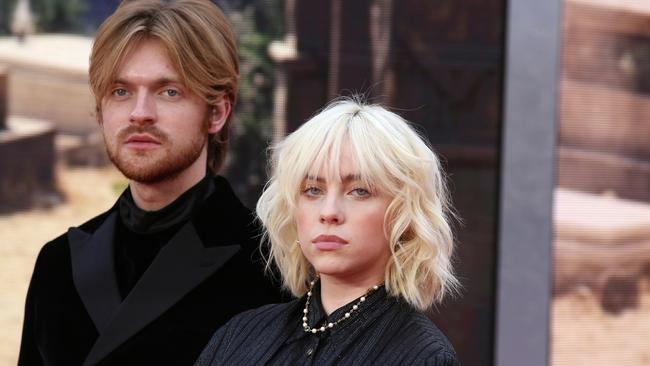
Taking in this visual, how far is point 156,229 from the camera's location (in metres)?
3.17

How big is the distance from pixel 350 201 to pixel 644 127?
4.74m

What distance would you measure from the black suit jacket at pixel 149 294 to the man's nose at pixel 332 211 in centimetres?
68

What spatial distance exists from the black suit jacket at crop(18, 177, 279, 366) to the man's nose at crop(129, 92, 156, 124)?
13.0 inches

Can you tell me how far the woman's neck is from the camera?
247 cm

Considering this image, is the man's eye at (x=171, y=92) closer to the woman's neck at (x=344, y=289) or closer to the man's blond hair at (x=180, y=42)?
the man's blond hair at (x=180, y=42)

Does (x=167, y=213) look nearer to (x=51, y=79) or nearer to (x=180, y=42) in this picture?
(x=180, y=42)

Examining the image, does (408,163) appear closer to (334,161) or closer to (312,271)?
(334,161)

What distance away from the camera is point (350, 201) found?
7.95 ft

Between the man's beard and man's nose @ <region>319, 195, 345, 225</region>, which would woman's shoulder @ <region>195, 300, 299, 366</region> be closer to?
man's nose @ <region>319, 195, 345, 225</region>

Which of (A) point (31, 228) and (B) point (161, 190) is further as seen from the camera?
(A) point (31, 228)

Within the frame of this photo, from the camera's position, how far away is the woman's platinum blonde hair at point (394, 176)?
243 cm

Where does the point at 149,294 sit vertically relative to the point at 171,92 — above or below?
below

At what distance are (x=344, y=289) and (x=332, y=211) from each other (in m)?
0.17

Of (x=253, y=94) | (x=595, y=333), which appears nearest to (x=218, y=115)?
(x=253, y=94)
